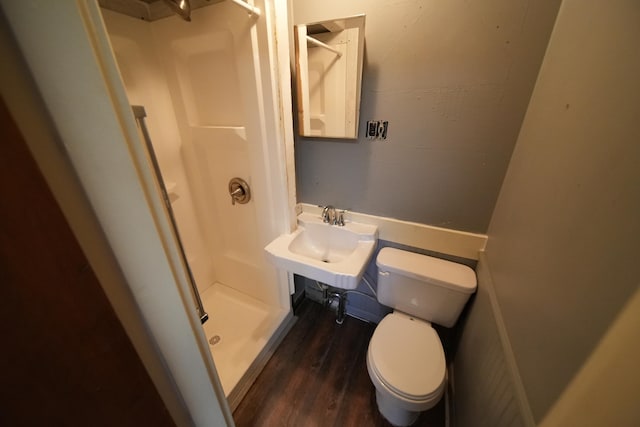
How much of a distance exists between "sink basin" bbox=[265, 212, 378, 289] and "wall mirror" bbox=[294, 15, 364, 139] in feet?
1.75

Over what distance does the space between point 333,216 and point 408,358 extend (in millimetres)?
804

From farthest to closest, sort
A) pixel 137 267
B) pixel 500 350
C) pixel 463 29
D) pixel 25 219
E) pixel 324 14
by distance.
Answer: pixel 324 14, pixel 463 29, pixel 500 350, pixel 137 267, pixel 25 219

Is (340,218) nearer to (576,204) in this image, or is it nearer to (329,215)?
(329,215)

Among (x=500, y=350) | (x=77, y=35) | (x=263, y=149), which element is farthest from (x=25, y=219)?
(x=500, y=350)

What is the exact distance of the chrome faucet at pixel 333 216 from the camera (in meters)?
1.33

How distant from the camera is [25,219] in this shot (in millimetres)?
308

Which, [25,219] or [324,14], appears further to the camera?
[324,14]

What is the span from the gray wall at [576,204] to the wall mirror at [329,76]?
2.29 feet

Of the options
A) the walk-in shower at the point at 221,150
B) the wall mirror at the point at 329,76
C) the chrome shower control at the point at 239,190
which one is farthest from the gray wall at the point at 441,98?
the chrome shower control at the point at 239,190

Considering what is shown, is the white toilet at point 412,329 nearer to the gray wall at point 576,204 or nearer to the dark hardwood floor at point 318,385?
the dark hardwood floor at point 318,385

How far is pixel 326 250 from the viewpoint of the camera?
1409 millimetres

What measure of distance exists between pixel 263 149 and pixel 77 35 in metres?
0.85

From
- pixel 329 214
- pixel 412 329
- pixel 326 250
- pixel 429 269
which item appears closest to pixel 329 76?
pixel 329 214

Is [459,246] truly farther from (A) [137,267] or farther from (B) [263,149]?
(A) [137,267]
